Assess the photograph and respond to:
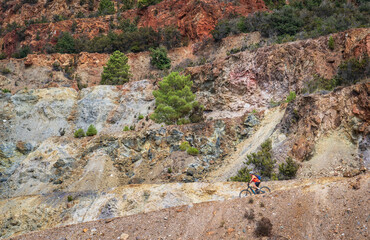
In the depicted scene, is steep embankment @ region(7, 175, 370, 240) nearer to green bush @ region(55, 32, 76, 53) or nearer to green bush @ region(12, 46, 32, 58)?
green bush @ region(55, 32, 76, 53)

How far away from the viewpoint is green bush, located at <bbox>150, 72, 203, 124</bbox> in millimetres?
26156

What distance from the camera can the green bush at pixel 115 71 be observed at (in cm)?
3816

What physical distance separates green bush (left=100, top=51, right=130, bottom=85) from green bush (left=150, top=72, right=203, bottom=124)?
1184cm

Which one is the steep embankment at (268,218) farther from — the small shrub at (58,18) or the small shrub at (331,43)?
the small shrub at (58,18)

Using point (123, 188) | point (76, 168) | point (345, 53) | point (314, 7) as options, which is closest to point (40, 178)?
point (76, 168)

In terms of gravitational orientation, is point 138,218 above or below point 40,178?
above

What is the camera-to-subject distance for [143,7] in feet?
177

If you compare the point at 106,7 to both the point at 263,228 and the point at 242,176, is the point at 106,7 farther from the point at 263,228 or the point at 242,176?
the point at 263,228

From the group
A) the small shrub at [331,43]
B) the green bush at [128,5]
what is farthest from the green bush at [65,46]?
the small shrub at [331,43]

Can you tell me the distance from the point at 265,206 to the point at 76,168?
1509 cm

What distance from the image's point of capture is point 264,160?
1745 centimetres

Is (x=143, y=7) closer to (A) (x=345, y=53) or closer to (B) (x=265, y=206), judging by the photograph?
(A) (x=345, y=53)

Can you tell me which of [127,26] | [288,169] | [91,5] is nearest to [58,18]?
[91,5]

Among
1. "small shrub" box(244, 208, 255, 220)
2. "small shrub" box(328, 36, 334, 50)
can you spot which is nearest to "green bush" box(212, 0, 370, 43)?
"small shrub" box(328, 36, 334, 50)
